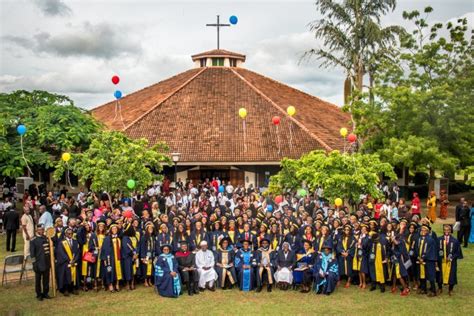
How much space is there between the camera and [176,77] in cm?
3775

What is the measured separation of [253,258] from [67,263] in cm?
415

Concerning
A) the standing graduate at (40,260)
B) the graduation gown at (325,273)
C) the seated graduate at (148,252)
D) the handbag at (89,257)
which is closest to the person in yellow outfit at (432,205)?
the graduation gown at (325,273)

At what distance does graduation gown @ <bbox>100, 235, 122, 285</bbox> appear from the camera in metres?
12.0

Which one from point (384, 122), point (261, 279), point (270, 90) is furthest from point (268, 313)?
point (270, 90)

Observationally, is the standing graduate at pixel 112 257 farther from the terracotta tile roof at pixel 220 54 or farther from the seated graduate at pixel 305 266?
the terracotta tile roof at pixel 220 54

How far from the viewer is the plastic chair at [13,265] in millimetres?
12492

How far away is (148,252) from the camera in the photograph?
12508mm

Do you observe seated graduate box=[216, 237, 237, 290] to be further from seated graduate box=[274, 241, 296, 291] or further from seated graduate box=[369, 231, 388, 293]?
seated graduate box=[369, 231, 388, 293]

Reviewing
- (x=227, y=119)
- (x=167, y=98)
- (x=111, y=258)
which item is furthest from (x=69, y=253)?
(x=167, y=98)

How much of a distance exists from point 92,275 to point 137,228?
1460 millimetres

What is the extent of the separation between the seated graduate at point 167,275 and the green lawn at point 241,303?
0.20 meters

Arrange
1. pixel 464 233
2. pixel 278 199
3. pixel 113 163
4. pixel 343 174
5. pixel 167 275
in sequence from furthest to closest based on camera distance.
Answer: pixel 113 163, pixel 278 199, pixel 343 174, pixel 464 233, pixel 167 275

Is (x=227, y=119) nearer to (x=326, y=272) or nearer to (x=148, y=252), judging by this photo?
(x=148, y=252)

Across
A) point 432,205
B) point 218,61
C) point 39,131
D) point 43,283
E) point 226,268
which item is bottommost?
point 43,283
